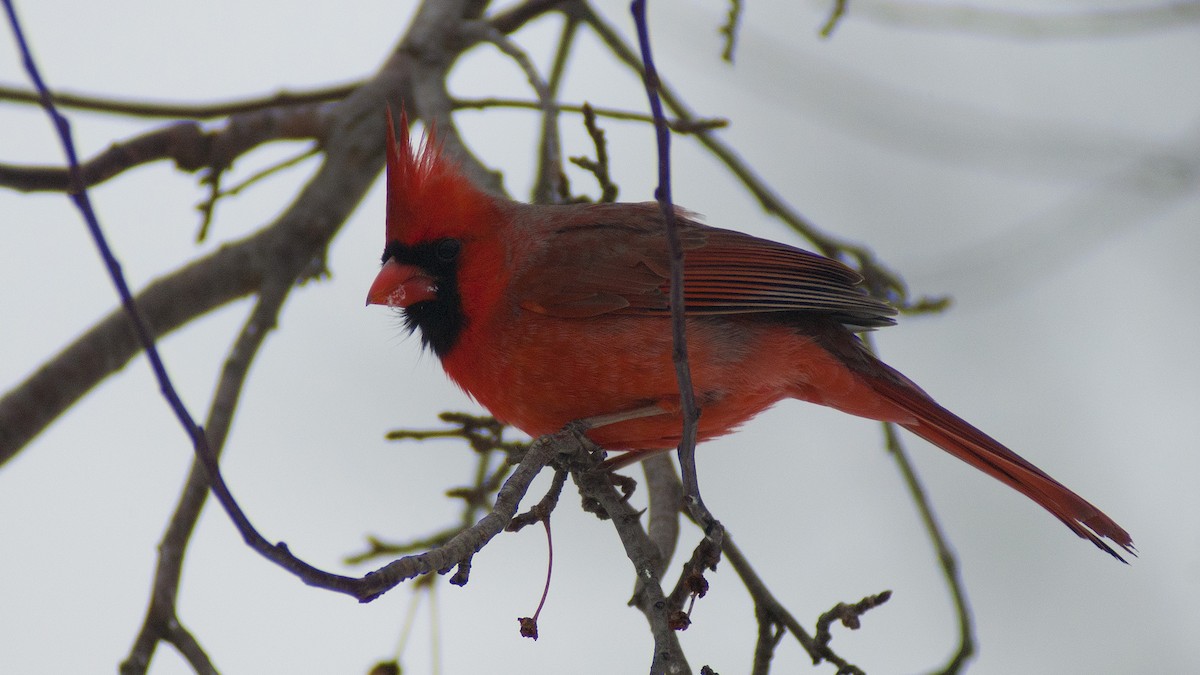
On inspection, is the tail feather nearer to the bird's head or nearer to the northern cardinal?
the northern cardinal

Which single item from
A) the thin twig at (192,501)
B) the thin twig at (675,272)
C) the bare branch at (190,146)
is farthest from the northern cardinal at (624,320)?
the thin twig at (675,272)

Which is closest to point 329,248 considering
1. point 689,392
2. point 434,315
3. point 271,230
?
point 271,230

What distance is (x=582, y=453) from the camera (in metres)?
2.50

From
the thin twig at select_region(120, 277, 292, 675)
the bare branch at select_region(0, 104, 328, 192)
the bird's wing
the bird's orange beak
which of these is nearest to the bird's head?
the bird's orange beak

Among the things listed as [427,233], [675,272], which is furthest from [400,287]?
[675,272]

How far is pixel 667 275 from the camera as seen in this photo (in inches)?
118

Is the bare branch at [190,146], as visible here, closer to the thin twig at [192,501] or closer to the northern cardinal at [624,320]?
the thin twig at [192,501]

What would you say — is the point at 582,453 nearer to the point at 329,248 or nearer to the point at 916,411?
the point at 916,411

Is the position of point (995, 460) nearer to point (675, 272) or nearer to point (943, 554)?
point (943, 554)

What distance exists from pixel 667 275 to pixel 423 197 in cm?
67

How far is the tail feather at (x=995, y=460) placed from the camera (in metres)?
2.80

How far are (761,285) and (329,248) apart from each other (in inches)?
56.8

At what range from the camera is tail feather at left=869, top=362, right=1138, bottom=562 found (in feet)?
9.18

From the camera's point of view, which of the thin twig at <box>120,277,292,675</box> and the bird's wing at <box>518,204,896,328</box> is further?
the bird's wing at <box>518,204,896,328</box>
